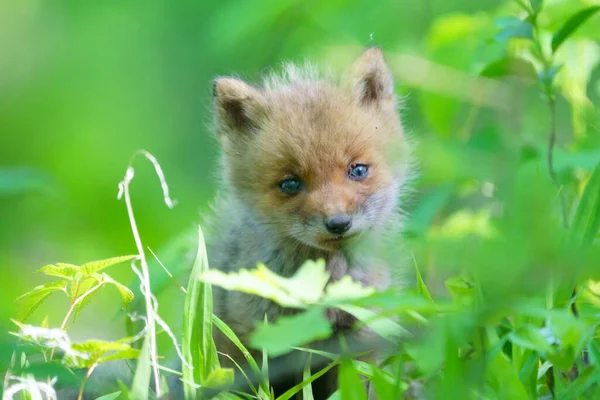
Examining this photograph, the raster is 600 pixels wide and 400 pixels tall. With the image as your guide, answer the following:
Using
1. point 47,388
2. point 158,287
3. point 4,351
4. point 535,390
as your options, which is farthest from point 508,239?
point 158,287

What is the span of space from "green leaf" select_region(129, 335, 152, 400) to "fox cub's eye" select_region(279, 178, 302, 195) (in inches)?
61.1

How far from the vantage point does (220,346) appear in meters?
3.64

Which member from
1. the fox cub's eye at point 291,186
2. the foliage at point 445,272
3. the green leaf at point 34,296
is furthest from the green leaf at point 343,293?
the fox cub's eye at point 291,186

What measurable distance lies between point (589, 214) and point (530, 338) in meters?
0.56

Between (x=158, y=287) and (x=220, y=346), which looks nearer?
(x=158, y=287)

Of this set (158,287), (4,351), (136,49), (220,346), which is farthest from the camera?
(136,49)

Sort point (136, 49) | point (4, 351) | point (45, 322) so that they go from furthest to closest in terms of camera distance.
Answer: point (136, 49) → point (45, 322) → point (4, 351)

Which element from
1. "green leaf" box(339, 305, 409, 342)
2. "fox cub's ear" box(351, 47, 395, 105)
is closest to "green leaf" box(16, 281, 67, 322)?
"green leaf" box(339, 305, 409, 342)

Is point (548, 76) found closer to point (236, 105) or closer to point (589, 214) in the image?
point (589, 214)

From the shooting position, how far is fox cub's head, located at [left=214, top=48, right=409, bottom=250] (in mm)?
3484

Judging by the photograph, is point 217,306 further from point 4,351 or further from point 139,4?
point 139,4

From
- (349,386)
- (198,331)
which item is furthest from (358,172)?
(349,386)

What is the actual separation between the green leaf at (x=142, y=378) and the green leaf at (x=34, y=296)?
404 mm

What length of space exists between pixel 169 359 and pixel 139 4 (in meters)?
6.26
